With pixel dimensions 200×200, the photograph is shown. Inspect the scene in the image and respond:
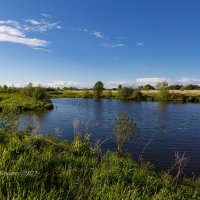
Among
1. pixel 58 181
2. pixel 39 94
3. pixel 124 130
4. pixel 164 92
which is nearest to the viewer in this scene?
pixel 58 181

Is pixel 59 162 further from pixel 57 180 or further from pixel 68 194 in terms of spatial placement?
pixel 68 194

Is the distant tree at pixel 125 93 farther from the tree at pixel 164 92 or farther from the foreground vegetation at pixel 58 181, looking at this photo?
the foreground vegetation at pixel 58 181

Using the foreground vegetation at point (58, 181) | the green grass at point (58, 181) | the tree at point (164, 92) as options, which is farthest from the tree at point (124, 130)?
the tree at point (164, 92)

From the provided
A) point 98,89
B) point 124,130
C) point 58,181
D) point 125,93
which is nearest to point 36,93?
point 125,93

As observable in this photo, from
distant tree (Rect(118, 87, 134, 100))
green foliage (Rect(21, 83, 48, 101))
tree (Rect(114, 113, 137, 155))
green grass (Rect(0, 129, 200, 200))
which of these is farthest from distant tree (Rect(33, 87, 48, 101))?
green grass (Rect(0, 129, 200, 200))

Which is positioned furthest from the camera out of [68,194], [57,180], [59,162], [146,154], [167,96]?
[167,96]

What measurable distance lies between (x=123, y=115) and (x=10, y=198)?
18.2m

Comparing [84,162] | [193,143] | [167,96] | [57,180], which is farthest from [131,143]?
[167,96]

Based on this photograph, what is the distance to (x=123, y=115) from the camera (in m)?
23.8

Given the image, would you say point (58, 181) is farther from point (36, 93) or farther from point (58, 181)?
point (36, 93)

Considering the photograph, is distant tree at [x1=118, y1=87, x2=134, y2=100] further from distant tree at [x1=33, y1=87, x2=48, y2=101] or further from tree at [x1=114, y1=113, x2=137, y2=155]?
tree at [x1=114, y1=113, x2=137, y2=155]

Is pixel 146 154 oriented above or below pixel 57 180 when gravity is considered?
below

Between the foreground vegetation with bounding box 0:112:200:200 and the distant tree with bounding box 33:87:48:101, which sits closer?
the foreground vegetation with bounding box 0:112:200:200

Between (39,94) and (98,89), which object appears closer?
(39,94)
